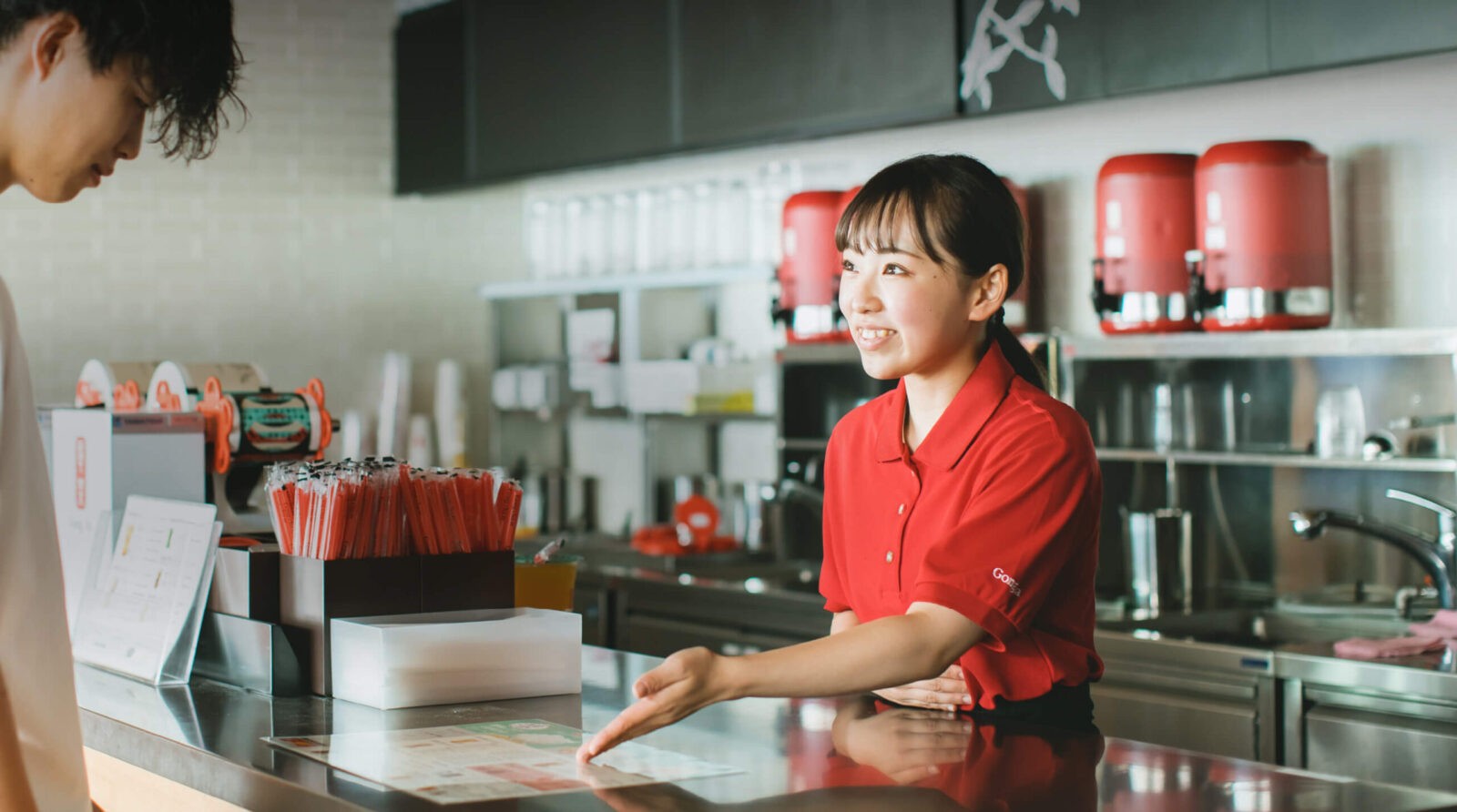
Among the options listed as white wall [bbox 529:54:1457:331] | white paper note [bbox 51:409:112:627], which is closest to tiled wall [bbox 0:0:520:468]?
white wall [bbox 529:54:1457:331]

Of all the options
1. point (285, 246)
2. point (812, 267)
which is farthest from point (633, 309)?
point (285, 246)

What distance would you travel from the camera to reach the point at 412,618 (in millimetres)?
2047

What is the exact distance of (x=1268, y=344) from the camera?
3.45 meters

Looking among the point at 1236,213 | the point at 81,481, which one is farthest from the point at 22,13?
the point at 1236,213

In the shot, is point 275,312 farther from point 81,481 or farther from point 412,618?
point 412,618

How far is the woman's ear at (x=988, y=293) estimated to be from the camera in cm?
191

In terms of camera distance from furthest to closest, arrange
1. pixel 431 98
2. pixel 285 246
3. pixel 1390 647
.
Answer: pixel 431 98, pixel 285 246, pixel 1390 647

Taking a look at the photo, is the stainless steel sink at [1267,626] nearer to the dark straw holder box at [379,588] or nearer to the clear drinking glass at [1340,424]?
the clear drinking glass at [1340,424]

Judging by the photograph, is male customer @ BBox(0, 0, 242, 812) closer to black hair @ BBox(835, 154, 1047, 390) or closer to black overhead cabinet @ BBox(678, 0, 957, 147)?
black hair @ BBox(835, 154, 1047, 390)

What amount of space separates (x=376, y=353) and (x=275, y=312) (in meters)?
0.45

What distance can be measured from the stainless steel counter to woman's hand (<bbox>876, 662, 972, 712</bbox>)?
0.11 feet

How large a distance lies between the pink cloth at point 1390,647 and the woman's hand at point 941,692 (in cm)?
155

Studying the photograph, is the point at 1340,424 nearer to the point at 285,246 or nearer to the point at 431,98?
the point at 431,98

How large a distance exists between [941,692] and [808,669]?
310mm
